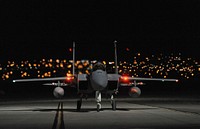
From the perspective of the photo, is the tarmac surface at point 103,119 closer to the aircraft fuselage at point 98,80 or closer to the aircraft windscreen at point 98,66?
the aircraft fuselage at point 98,80

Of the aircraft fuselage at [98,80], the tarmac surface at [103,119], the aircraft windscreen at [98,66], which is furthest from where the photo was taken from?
the aircraft windscreen at [98,66]

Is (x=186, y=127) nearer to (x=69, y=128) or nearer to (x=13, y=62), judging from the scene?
(x=69, y=128)

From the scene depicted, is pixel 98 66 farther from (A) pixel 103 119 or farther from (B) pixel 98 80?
(A) pixel 103 119

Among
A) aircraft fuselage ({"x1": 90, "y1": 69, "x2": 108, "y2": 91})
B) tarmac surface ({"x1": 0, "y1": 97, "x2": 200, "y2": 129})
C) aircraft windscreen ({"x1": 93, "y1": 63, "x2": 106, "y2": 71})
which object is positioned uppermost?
aircraft windscreen ({"x1": 93, "y1": 63, "x2": 106, "y2": 71})

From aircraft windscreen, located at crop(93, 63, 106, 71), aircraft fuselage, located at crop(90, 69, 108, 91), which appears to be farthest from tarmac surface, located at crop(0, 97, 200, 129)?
aircraft windscreen, located at crop(93, 63, 106, 71)

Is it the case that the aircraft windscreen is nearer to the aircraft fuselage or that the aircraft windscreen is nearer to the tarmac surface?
the aircraft fuselage

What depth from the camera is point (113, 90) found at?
29359 millimetres

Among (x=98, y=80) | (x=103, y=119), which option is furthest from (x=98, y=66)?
(x=103, y=119)

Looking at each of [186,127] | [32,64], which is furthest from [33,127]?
[32,64]

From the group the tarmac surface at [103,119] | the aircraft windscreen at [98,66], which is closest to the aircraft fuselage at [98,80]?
the aircraft windscreen at [98,66]

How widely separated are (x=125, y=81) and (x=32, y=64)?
16462cm

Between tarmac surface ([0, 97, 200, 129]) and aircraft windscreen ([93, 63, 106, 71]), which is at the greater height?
aircraft windscreen ([93, 63, 106, 71])

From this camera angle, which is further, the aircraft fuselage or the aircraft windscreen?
the aircraft windscreen

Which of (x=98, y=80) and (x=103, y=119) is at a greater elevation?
(x=98, y=80)
